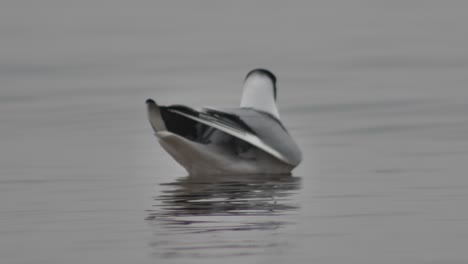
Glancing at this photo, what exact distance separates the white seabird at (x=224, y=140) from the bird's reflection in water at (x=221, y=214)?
147mm

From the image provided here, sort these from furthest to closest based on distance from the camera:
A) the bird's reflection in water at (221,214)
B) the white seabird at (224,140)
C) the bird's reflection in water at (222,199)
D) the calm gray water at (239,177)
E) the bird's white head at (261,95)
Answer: the bird's white head at (261,95) < the white seabird at (224,140) < the bird's reflection in water at (222,199) < the calm gray water at (239,177) < the bird's reflection in water at (221,214)

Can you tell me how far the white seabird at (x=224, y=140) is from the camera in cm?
1456

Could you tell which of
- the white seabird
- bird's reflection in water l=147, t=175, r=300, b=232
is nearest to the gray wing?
the white seabird

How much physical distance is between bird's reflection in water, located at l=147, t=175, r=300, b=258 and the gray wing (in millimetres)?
235

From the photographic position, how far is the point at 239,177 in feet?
49.6

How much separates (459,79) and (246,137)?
1196 centimetres

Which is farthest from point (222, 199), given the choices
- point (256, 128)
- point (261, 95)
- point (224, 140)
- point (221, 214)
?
point (261, 95)

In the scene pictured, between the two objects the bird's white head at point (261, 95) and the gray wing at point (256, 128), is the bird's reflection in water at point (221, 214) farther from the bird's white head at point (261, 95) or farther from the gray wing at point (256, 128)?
the bird's white head at point (261, 95)

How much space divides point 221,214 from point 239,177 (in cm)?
274

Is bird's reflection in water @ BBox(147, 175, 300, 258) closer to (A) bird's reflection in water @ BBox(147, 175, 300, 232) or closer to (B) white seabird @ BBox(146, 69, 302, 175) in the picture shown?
(A) bird's reflection in water @ BBox(147, 175, 300, 232)

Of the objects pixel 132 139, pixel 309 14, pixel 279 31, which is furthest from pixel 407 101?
pixel 309 14

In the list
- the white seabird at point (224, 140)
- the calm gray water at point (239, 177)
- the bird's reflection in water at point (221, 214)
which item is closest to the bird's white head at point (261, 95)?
the white seabird at point (224, 140)

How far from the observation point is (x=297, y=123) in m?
20.6

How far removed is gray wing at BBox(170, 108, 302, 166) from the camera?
1441 centimetres
